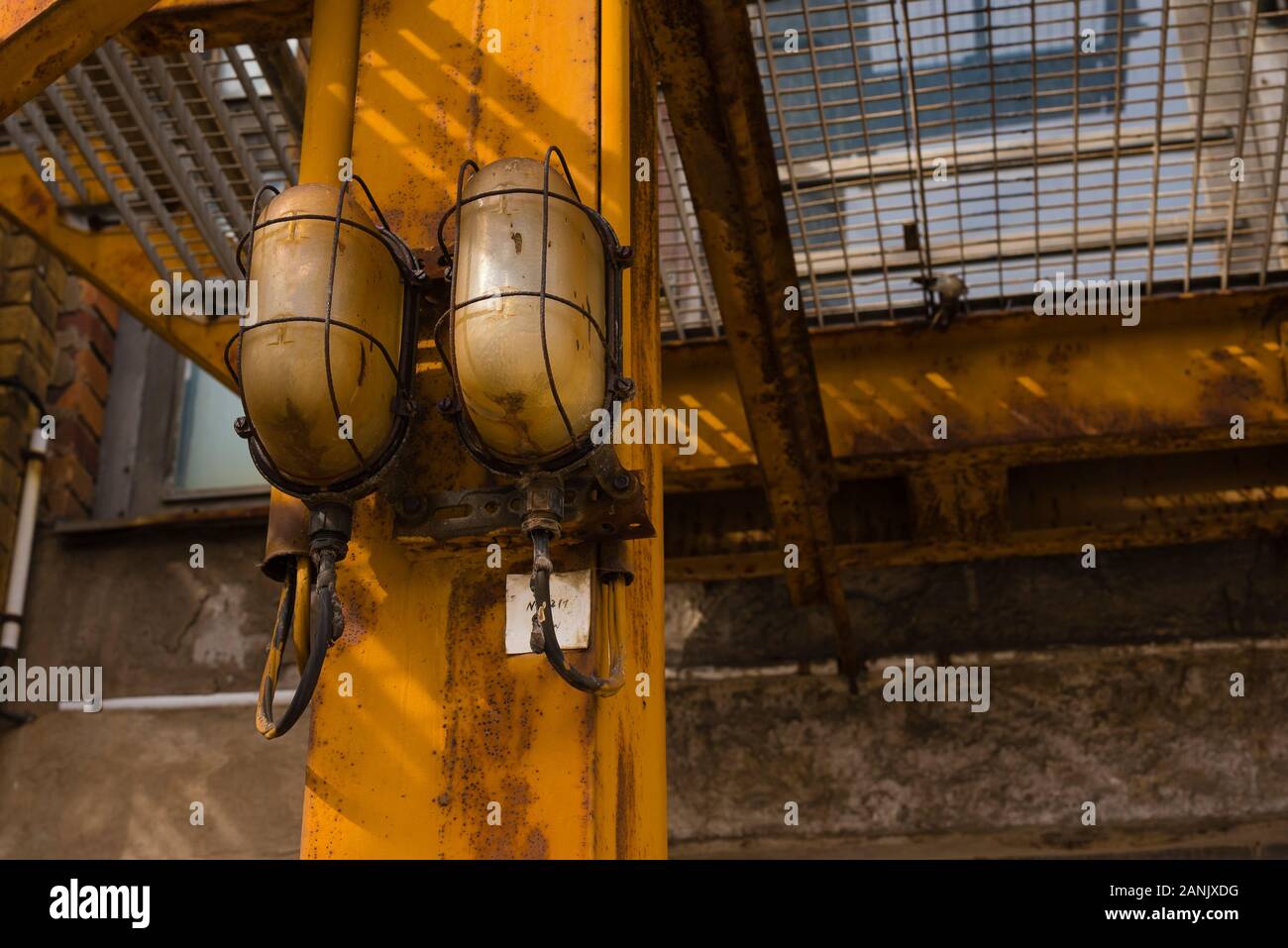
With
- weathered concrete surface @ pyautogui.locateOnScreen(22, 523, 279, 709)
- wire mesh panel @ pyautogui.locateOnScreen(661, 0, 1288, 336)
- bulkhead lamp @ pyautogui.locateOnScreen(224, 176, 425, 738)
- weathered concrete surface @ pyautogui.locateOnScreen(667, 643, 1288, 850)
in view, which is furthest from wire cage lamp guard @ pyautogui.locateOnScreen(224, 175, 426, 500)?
weathered concrete surface @ pyautogui.locateOnScreen(22, 523, 279, 709)

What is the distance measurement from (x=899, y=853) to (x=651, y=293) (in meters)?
3.24

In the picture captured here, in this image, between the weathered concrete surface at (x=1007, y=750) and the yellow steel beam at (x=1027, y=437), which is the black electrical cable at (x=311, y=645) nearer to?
the yellow steel beam at (x=1027, y=437)

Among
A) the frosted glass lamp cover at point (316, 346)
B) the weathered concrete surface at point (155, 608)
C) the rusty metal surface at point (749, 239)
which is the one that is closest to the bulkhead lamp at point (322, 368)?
the frosted glass lamp cover at point (316, 346)

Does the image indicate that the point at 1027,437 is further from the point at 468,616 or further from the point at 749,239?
the point at 468,616

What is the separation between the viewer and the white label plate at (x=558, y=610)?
7.43 feet

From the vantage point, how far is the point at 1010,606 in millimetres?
5586

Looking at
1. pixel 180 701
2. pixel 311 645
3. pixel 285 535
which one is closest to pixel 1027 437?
pixel 285 535

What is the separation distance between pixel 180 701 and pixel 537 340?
4440 mm

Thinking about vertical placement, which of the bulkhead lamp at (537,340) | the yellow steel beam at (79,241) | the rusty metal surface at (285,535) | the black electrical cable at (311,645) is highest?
the yellow steel beam at (79,241)

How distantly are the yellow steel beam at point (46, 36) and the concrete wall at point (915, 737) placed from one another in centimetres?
368

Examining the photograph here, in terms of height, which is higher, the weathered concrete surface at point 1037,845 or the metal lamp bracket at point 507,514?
the metal lamp bracket at point 507,514
